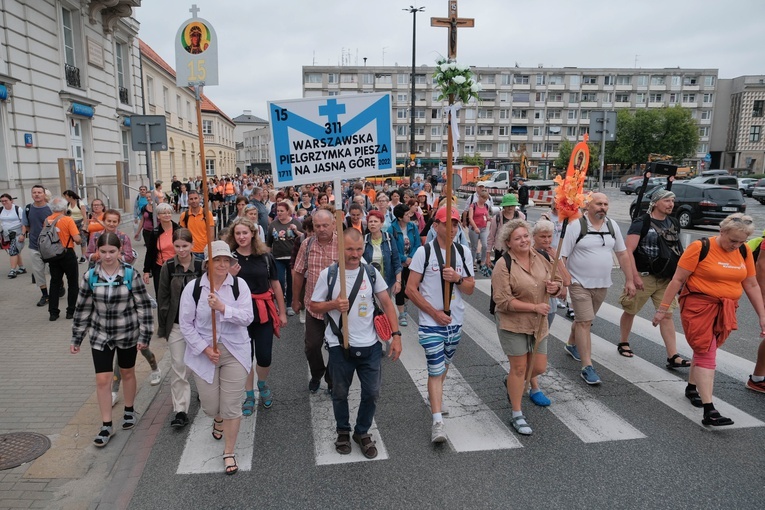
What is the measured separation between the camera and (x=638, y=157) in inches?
2721

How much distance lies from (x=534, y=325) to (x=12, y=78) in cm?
1511

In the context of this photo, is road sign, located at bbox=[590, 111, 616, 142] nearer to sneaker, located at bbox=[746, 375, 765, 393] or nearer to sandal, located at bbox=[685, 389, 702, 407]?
sneaker, located at bbox=[746, 375, 765, 393]

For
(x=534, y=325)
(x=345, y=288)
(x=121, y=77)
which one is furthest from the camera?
(x=121, y=77)

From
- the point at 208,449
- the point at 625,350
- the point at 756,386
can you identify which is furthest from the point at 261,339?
the point at 756,386

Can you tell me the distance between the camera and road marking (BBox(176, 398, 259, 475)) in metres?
3.98

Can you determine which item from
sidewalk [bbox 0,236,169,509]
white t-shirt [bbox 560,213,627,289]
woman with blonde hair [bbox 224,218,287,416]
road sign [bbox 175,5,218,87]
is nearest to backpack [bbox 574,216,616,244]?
white t-shirt [bbox 560,213,627,289]

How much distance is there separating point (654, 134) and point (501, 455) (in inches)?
2938

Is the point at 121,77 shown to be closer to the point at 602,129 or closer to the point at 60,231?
the point at 60,231

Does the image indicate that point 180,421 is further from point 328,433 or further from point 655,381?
point 655,381

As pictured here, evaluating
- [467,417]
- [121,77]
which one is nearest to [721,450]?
[467,417]

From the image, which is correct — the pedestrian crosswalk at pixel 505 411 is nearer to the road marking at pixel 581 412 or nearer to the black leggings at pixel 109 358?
the road marking at pixel 581 412

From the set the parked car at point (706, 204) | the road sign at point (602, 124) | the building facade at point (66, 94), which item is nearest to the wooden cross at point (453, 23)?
the road sign at point (602, 124)

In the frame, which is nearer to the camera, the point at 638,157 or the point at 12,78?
the point at 12,78

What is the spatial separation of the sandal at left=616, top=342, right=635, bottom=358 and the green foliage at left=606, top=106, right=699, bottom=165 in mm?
68867
